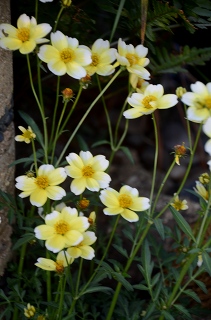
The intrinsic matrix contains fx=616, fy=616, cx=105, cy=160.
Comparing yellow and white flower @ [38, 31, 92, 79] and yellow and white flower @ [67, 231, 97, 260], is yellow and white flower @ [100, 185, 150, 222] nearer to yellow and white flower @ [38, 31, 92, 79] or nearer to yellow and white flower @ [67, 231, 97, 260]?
yellow and white flower @ [67, 231, 97, 260]

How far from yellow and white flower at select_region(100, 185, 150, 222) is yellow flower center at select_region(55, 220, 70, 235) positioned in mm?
95

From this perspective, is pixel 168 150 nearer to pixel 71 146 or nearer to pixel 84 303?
pixel 71 146

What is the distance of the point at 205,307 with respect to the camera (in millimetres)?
1644

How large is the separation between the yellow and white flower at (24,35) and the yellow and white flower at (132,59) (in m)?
0.16

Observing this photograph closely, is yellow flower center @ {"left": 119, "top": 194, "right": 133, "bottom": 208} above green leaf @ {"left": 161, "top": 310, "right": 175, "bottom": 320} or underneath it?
above

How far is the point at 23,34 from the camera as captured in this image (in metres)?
1.23

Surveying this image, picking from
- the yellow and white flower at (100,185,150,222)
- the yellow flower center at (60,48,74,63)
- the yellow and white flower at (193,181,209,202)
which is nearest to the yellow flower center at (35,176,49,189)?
the yellow and white flower at (100,185,150,222)

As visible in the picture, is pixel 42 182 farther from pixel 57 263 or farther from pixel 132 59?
pixel 132 59

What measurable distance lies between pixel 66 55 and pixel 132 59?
0.16m

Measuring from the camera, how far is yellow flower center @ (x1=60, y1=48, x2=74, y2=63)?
123 centimetres

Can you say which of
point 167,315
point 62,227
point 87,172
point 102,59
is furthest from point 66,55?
point 167,315

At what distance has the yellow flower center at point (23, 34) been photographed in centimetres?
123

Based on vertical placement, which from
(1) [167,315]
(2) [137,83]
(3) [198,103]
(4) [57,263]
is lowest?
(1) [167,315]

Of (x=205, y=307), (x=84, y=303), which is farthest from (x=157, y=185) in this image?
(x=84, y=303)
